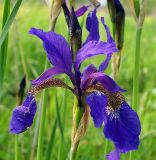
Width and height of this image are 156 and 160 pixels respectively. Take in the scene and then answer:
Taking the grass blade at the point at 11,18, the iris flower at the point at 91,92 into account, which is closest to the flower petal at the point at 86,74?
the iris flower at the point at 91,92

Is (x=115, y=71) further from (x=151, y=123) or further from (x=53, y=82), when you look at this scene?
(x=151, y=123)

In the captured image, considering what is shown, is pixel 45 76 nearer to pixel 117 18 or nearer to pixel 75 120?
pixel 75 120

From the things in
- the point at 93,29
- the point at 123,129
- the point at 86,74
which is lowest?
the point at 123,129

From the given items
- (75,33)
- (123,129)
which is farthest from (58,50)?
(123,129)

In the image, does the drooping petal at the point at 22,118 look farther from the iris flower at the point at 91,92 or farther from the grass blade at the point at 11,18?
the grass blade at the point at 11,18

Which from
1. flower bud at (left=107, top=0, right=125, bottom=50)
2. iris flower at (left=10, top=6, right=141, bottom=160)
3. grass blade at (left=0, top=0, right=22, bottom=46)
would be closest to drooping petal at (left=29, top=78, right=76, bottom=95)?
iris flower at (left=10, top=6, right=141, bottom=160)

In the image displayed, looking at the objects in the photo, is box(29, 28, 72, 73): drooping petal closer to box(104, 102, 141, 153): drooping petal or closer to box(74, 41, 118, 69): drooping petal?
box(74, 41, 118, 69): drooping petal

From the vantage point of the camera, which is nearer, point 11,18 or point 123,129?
point 123,129

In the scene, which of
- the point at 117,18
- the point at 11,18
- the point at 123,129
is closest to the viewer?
the point at 123,129
